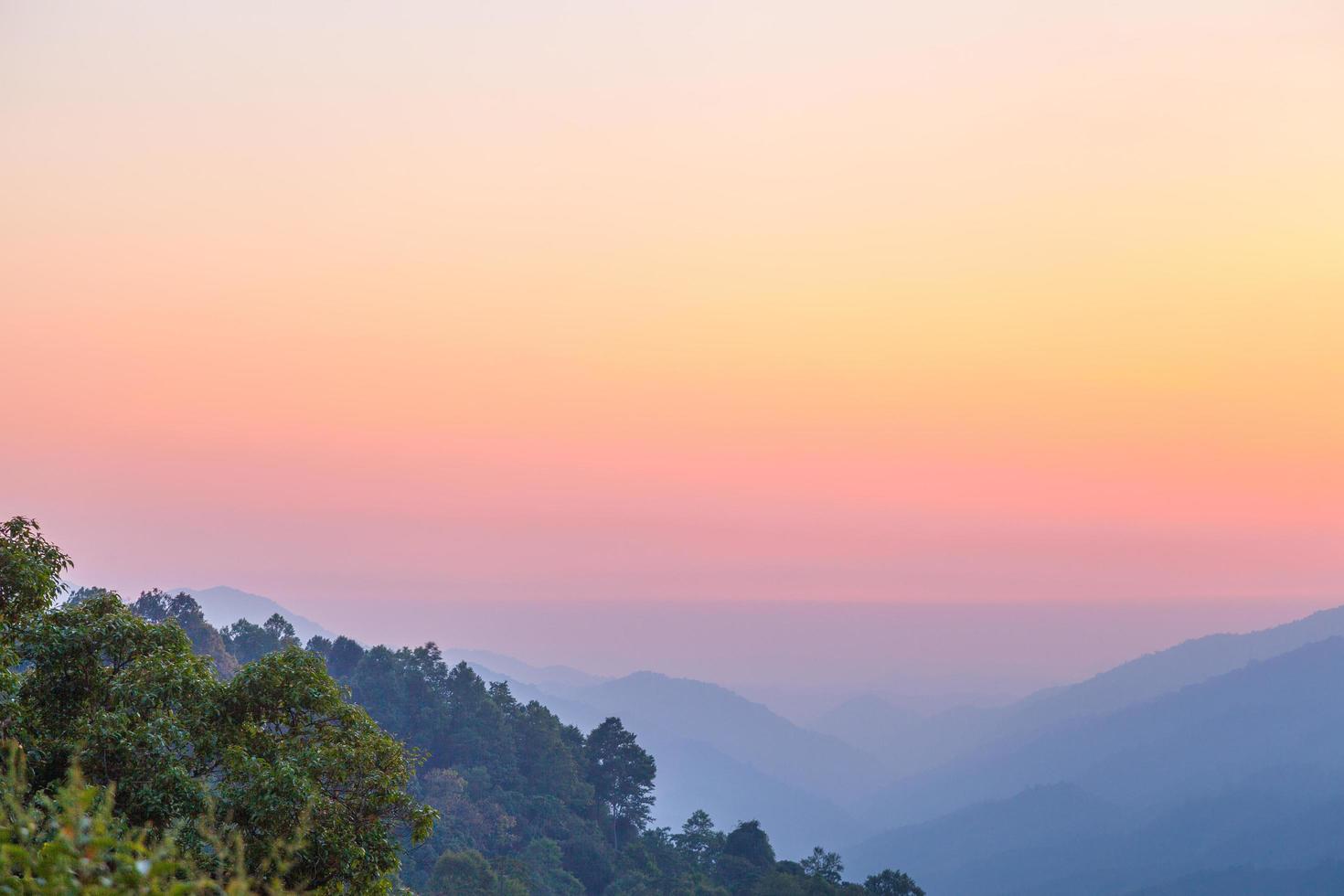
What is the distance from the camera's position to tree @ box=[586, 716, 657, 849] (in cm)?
8750

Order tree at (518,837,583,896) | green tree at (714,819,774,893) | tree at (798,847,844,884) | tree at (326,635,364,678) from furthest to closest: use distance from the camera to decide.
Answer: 1. tree at (326,635,364,678)
2. tree at (798,847,844,884)
3. green tree at (714,819,774,893)
4. tree at (518,837,583,896)

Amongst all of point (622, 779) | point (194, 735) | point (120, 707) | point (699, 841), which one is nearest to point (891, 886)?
point (699, 841)

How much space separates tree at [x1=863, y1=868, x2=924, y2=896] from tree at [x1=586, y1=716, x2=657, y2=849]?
2085cm

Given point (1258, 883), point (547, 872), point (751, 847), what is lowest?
point (547, 872)

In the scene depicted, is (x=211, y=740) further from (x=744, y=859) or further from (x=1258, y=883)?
(x=1258, y=883)

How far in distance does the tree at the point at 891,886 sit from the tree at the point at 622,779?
2085 cm

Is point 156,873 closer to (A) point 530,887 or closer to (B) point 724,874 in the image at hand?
(A) point 530,887

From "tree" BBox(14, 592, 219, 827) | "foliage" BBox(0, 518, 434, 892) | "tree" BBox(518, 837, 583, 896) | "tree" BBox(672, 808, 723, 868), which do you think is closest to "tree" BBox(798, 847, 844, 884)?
"tree" BBox(672, 808, 723, 868)

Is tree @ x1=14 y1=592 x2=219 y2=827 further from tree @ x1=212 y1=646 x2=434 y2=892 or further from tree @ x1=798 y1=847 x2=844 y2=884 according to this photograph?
tree @ x1=798 y1=847 x2=844 y2=884

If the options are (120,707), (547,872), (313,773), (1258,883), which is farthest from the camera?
(1258,883)

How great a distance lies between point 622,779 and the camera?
87.9m

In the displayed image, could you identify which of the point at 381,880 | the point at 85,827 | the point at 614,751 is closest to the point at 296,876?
the point at 381,880

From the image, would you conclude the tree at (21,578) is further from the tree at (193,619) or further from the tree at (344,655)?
the tree at (344,655)

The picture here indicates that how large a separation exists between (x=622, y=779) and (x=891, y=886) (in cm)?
2426
